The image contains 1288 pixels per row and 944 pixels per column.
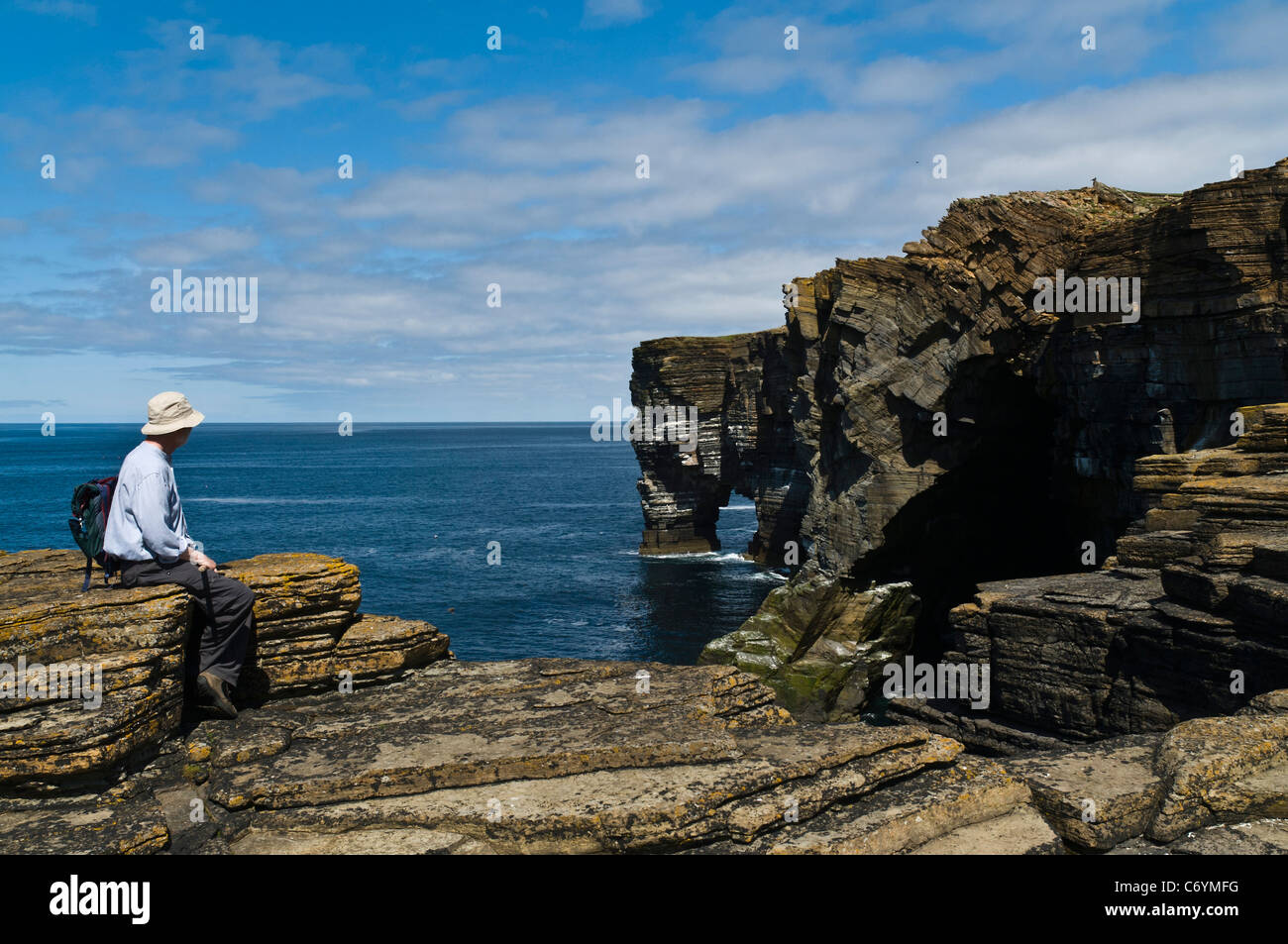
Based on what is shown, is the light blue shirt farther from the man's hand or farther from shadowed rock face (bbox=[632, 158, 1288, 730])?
shadowed rock face (bbox=[632, 158, 1288, 730])

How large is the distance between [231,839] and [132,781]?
127 cm

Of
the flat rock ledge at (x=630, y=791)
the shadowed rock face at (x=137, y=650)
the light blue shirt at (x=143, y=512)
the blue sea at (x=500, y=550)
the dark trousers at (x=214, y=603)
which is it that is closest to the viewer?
the flat rock ledge at (x=630, y=791)

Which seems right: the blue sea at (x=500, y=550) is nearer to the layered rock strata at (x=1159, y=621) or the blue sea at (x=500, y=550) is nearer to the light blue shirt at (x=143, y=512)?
the layered rock strata at (x=1159, y=621)

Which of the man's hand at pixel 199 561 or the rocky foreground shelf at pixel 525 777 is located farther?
the man's hand at pixel 199 561

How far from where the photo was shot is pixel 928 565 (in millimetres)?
48406

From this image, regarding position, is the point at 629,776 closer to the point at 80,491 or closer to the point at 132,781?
the point at 132,781

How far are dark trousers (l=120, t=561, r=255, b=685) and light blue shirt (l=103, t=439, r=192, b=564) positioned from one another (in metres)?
0.15

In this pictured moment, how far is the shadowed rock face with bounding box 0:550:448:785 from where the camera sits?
7516mm

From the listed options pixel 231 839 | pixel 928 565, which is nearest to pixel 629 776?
pixel 231 839

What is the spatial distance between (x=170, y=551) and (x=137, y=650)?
110 cm

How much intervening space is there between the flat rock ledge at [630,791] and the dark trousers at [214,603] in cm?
66

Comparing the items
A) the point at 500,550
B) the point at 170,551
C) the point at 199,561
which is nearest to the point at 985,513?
the point at 500,550

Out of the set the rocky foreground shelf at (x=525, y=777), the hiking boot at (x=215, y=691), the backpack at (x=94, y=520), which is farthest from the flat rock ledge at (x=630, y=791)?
the backpack at (x=94, y=520)

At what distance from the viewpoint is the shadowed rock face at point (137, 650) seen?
752 centimetres
